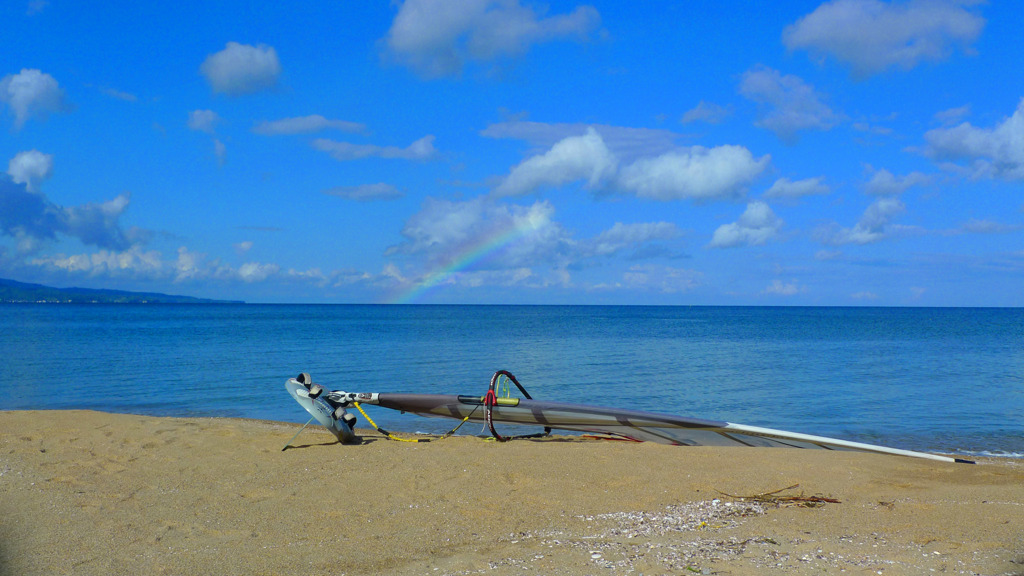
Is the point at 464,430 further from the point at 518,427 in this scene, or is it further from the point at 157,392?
the point at 157,392

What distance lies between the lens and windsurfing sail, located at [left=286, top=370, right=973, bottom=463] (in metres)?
9.84

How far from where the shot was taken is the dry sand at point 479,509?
452 cm

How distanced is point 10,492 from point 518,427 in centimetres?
739

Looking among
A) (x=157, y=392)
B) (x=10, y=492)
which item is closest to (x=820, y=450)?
(x=10, y=492)

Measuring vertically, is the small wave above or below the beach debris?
below

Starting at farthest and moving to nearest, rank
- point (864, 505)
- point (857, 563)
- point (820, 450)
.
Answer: point (820, 450)
point (864, 505)
point (857, 563)

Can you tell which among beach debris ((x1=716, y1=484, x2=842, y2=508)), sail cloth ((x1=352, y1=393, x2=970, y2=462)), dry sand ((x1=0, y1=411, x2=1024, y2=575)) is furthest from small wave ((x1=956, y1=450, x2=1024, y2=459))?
beach debris ((x1=716, y1=484, x2=842, y2=508))

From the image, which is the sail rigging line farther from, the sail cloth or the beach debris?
the beach debris

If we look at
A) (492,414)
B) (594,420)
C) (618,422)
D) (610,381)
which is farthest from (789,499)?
(610,381)

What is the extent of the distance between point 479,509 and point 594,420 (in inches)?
189

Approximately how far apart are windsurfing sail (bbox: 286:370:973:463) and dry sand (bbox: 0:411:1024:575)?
0.85 m

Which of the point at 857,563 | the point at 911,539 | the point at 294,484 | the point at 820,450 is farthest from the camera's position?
the point at 820,450

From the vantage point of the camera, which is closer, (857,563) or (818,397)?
(857,563)

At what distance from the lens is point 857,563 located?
14.1 ft
